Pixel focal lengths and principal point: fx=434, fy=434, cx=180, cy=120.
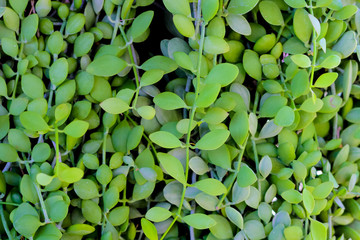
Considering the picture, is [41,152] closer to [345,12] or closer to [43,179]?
[43,179]

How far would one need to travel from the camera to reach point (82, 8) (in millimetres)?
576

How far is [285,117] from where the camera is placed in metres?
0.51

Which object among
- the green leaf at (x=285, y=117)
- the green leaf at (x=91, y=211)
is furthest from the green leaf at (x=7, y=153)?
the green leaf at (x=285, y=117)

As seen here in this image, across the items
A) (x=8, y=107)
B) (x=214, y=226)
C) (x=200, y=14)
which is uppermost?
(x=200, y=14)

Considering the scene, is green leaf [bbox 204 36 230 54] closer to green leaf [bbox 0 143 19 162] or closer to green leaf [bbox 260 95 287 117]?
green leaf [bbox 260 95 287 117]

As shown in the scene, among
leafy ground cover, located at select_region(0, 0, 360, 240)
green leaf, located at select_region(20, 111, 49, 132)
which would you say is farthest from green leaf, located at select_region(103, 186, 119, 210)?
green leaf, located at select_region(20, 111, 49, 132)

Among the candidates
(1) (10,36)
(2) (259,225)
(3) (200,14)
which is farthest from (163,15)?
(2) (259,225)

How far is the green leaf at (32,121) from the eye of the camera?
1.61ft

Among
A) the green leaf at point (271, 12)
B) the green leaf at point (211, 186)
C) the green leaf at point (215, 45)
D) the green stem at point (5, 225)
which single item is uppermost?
the green leaf at point (271, 12)

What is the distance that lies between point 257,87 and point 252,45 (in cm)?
6

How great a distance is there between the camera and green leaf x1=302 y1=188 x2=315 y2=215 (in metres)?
0.51

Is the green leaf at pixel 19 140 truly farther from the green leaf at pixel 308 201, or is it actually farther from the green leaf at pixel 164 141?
the green leaf at pixel 308 201

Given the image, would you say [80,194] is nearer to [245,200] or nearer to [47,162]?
[47,162]

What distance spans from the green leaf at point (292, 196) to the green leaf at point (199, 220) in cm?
10
